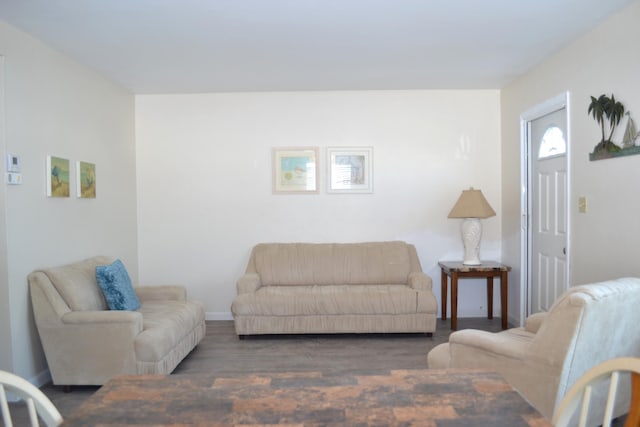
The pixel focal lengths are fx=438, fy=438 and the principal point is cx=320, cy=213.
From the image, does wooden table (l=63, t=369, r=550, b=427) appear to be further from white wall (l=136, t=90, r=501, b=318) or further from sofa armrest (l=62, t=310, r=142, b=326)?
white wall (l=136, t=90, r=501, b=318)

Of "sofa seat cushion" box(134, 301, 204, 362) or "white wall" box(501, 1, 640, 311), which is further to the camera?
"sofa seat cushion" box(134, 301, 204, 362)

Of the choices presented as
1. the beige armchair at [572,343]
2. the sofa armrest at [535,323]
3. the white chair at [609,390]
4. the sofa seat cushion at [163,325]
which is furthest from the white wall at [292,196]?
the white chair at [609,390]

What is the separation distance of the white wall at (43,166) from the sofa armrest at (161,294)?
569 millimetres

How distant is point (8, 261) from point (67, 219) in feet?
2.31

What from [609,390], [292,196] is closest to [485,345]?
[609,390]

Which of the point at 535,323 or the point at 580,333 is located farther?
the point at 535,323

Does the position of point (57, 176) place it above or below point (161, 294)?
above

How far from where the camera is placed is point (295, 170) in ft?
16.0

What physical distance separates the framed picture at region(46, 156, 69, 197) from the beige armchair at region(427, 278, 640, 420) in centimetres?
326

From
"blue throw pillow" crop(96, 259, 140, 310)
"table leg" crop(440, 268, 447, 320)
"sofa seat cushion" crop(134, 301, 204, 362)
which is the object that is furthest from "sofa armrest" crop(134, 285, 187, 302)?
"table leg" crop(440, 268, 447, 320)

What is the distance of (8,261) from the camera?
2922 mm

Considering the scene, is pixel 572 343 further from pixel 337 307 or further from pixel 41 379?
pixel 41 379

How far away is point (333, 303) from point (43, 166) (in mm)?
2624

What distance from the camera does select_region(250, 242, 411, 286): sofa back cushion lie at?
179 inches
